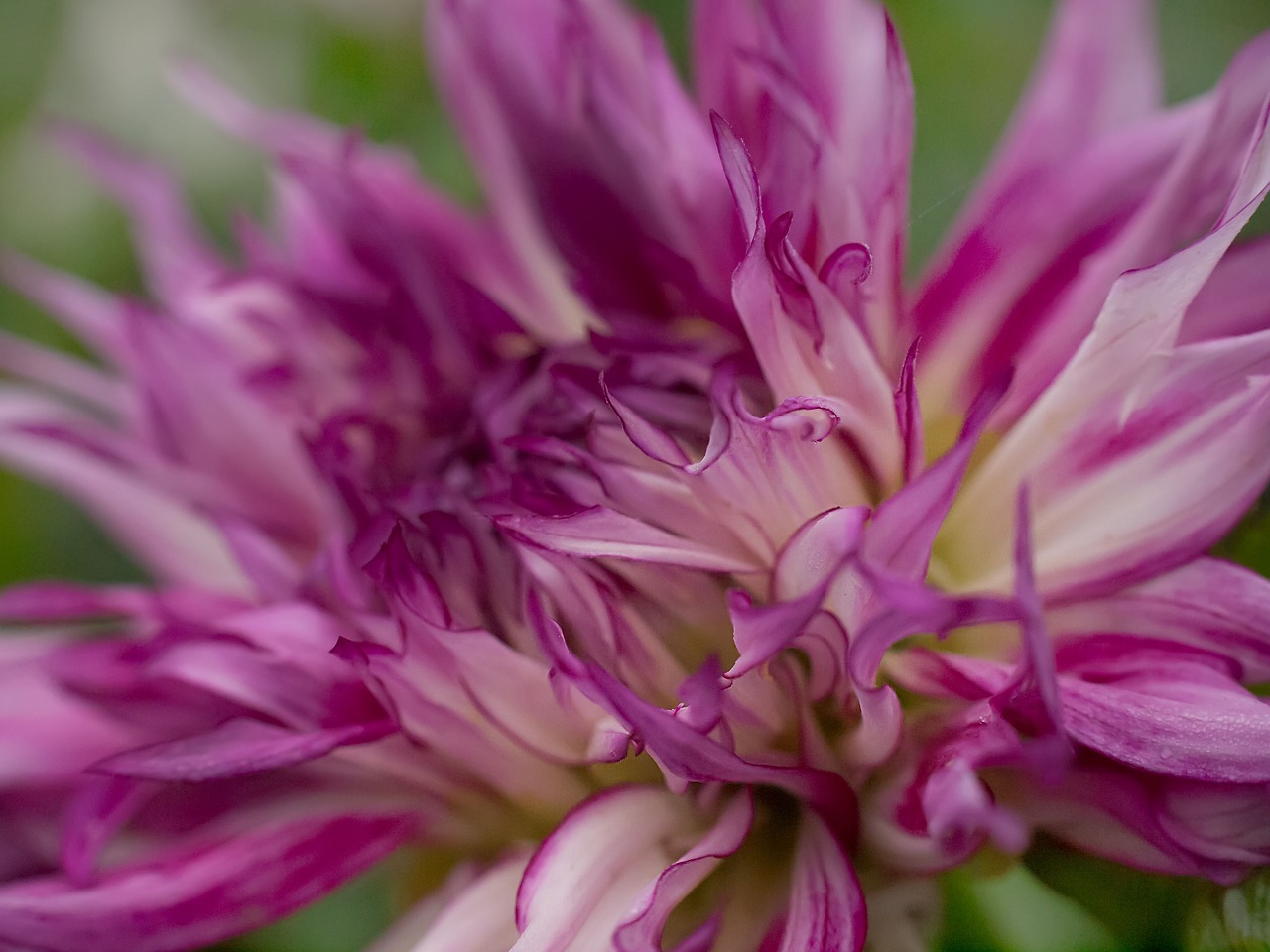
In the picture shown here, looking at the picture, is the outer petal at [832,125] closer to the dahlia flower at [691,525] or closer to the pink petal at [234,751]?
the dahlia flower at [691,525]

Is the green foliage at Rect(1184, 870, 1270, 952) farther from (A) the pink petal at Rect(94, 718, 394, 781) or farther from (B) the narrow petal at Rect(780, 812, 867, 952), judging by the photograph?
(A) the pink petal at Rect(94, 718, 394, 781)

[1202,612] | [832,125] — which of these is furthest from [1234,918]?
[832,125]

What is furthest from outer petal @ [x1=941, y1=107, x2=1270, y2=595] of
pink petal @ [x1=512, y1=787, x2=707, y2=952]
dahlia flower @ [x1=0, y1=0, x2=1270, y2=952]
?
pink petal @ [x1=512, y1=787, x2=707, y2=952]

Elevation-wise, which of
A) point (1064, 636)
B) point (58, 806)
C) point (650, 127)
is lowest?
point (58, 806)

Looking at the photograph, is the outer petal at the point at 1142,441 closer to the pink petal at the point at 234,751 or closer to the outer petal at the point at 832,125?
the outer petal at the point at 832,125

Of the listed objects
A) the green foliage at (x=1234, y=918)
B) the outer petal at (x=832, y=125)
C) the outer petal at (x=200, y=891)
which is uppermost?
the outer petal at (x=832, y=125)

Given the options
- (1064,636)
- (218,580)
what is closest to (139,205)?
(218,580)

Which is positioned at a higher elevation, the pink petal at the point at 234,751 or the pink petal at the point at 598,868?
the pink petal at the point at 234,751

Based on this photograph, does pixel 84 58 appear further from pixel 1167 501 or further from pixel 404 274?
pixel 1167 501

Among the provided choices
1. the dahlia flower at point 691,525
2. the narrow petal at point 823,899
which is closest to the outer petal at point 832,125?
the dahlia flower at point 691,525
